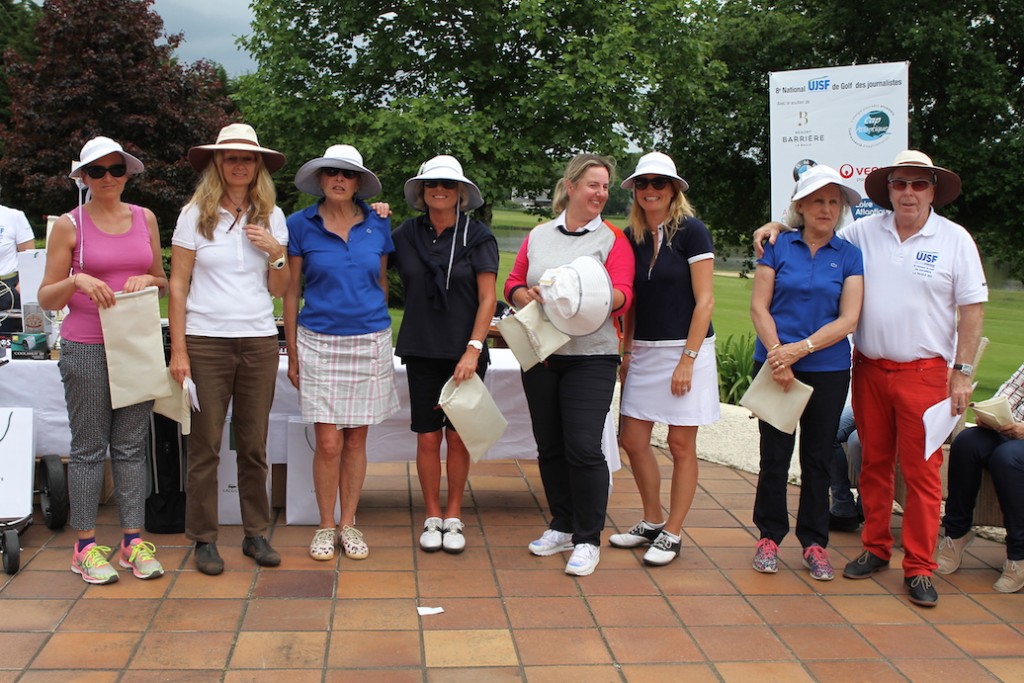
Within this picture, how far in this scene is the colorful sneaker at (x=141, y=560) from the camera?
3975 mm

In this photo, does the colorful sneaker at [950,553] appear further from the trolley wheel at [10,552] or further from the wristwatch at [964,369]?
the trolley wheel at [10,552]

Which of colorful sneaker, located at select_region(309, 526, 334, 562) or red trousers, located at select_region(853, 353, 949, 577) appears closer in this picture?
red trousers, located at select_region(853, 353, 949, 577)

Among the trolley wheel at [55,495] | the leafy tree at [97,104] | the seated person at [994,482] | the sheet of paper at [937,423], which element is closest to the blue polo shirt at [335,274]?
the trolley wheel at [55,495]

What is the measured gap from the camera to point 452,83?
12.3m

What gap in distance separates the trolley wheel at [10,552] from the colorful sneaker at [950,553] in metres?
4.04

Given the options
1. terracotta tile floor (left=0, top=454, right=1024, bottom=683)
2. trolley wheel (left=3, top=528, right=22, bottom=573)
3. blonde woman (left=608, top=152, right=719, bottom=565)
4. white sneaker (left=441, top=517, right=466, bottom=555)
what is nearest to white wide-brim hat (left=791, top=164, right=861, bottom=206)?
blonde woman (left=608, top=152, right=719, bottom=565)

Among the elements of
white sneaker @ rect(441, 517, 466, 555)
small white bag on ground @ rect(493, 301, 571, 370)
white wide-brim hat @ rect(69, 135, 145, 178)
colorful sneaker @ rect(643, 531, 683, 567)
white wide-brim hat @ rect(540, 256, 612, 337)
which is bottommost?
colorful sneaker @ rect(643, 531, 683, 567)

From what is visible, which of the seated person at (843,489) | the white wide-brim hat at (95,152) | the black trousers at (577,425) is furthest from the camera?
the seated person at (843,489)

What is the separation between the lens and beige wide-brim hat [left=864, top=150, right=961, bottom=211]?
12.9 ft

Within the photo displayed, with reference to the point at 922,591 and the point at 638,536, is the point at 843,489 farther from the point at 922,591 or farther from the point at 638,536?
the point at 638,536

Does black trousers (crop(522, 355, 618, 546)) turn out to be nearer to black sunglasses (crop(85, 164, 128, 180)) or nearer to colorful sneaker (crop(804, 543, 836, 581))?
colorful sneaker (crop(804, 543, 836, 581))

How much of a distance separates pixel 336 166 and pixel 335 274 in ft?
1.54

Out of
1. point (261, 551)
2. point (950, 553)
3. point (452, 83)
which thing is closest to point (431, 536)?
point (261, 551)

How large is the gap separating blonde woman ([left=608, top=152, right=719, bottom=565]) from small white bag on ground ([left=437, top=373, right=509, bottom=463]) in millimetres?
627
